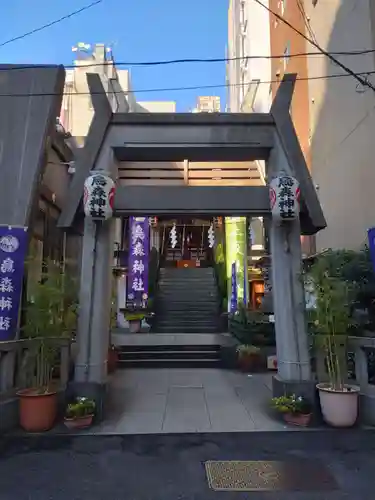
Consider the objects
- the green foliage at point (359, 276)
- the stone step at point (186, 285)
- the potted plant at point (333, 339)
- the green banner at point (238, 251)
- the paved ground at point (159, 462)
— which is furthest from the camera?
the stone step at point (186, 285)

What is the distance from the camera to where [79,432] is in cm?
585

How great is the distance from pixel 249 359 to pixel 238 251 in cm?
584

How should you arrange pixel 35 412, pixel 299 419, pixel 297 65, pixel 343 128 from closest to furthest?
pixel 35 412
pixel 299 419
pixel 343 128
pixel 297 65

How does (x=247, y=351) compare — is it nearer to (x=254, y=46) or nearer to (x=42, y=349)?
(x=42, y=349)

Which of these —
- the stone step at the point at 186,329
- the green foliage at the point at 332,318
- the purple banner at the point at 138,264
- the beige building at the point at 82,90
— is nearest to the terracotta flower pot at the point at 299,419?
the green foliage at the point at 332,318

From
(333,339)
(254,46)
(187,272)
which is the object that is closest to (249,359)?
(333,339)

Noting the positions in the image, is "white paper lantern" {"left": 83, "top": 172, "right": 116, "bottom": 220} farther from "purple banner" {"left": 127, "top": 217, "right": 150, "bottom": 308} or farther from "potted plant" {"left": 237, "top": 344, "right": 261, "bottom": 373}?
"purple banner" {"left": 127, "top": 217, "right": 150, "bottom": 308}

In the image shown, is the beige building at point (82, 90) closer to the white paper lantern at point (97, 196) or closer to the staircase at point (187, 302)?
the staircase at point (187, 302)

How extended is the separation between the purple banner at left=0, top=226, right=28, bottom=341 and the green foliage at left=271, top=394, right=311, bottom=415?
14.8 feet

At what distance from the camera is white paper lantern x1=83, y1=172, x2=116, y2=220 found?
646 centimetres

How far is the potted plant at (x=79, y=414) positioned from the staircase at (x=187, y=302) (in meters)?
9.28

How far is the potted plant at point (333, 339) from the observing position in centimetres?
601

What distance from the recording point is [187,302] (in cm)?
1820

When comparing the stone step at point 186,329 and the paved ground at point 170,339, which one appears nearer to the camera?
the paved ground at point 170,339
